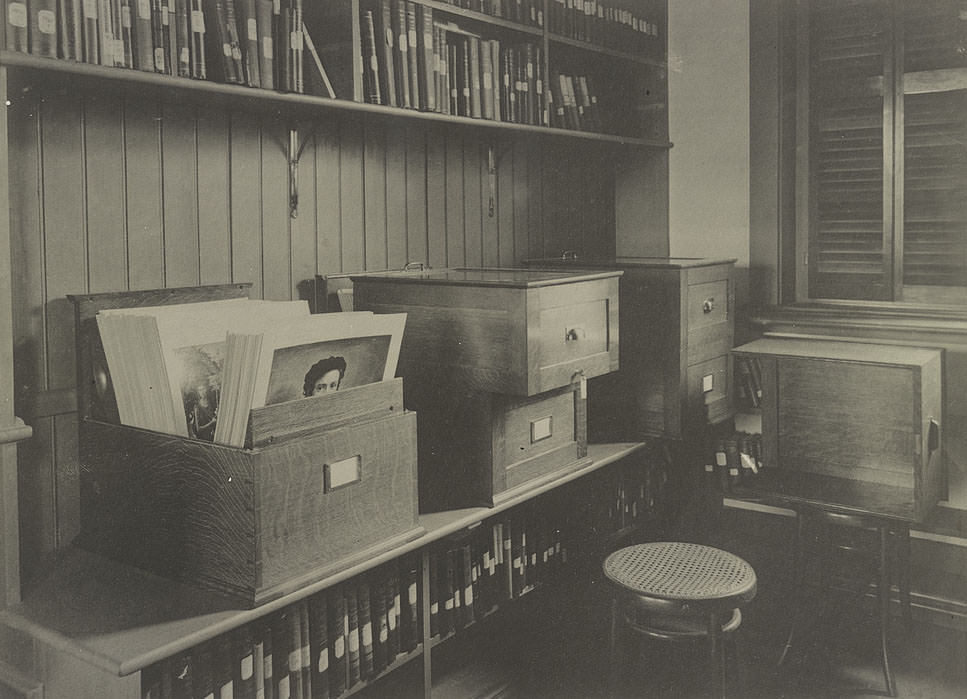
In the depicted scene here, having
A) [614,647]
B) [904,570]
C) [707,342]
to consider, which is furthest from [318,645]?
[904,570]

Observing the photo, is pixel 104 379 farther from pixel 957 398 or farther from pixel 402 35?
pixel 957 398

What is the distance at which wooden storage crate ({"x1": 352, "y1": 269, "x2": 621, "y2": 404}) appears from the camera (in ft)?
6.82

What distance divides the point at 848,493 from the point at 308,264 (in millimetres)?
1637

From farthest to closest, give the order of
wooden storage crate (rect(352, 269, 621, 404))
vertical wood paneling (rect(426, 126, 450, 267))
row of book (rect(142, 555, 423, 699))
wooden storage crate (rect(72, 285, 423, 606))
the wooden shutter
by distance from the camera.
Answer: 1. the wooden shutter
2. vertical wood paneling (rect(426, 126, 450, 267))
3. wooden storage crate (rect(352, 269, 621, 404))
4. row of book (rect(142, 555, 423, 699))
5. wooden storage crate (rect(72, 285, 423, 606))

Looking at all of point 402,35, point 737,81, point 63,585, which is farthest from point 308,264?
point 737,81

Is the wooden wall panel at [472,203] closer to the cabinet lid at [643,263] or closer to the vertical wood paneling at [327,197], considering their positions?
the cabinet lid at [643,263]

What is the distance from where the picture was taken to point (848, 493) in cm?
260

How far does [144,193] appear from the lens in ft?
6.48

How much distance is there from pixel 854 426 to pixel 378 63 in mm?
1661

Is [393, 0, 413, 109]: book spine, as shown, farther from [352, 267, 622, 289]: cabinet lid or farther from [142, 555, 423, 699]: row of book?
[142, 555, 423, 699]: row of book

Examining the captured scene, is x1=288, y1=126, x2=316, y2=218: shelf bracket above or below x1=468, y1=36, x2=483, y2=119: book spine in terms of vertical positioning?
below

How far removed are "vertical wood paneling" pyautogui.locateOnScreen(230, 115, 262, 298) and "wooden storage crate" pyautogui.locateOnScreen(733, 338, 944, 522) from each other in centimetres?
150

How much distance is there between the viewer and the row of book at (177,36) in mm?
1630

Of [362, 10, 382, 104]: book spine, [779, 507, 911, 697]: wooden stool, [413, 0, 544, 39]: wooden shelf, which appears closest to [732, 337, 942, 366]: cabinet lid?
[779, 507, 911, 697]: wooden stool
